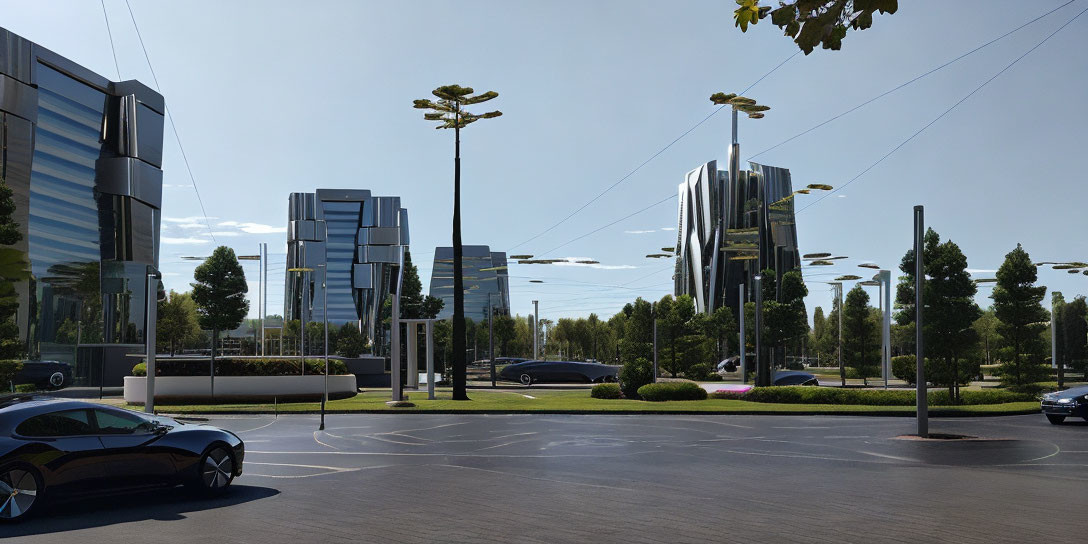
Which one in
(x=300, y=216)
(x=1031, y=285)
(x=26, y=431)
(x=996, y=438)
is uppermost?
(x=300, y=216)

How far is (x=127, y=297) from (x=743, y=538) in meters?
73.1

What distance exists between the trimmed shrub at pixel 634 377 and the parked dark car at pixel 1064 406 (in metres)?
15.7

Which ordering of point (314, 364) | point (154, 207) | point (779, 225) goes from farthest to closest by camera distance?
point (779, 225)
point (154, 207)
point (314, 364)

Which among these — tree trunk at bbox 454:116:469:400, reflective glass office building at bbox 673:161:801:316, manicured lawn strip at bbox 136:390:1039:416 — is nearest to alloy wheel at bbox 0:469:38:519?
manicured lawn strip at bbox 136:390:1039:416

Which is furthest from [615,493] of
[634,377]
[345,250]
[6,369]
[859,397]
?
[345,250]

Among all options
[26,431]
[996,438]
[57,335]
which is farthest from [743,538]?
[57,335]

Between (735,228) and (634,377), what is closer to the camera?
(634,377)

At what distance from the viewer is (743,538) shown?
8711 mm

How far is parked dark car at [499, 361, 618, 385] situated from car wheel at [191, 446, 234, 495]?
43869 mm

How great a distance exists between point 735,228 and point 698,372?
67.0 m

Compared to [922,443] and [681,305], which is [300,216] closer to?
[681,305]

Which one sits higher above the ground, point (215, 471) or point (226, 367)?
point (226, 367)

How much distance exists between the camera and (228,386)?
36906 mm

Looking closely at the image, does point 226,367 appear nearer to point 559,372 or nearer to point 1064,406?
point 559,372
